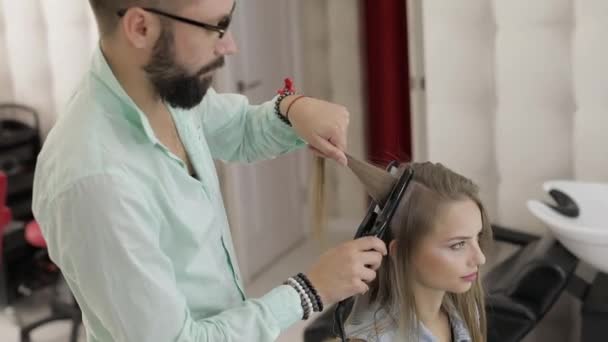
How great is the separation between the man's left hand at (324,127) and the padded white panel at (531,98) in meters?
1.24

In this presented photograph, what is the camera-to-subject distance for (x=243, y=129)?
5.35 ft

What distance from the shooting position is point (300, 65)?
3.88 meters

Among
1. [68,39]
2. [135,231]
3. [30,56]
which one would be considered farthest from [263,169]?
[135,231]

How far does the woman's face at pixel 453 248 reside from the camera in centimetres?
149

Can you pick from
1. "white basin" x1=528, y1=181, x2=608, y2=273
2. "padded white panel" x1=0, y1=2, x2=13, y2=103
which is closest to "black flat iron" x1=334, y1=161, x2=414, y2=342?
"white basin" x1=528, y1=181, x2=608, y2=273

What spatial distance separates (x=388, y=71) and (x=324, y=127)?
88.0 inches

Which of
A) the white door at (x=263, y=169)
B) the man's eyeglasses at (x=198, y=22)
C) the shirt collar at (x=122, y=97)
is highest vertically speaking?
the man's eyeglasses at (x=198, y=22)

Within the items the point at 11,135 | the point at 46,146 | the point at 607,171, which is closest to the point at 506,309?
the point at 607,171

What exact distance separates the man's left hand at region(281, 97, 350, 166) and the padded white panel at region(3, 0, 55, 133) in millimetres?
2351

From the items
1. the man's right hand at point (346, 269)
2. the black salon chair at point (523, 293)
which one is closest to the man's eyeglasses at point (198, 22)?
the man's right hand at point (346, 269)

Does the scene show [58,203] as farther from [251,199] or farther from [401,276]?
[251,199]

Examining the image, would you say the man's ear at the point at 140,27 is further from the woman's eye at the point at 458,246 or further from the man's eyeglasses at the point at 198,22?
the woman's eye at the point at 458,246

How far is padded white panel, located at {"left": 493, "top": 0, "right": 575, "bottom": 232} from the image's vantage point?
2.47 m

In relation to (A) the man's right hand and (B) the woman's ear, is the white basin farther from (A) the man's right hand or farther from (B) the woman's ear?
(A) the man's right hand
